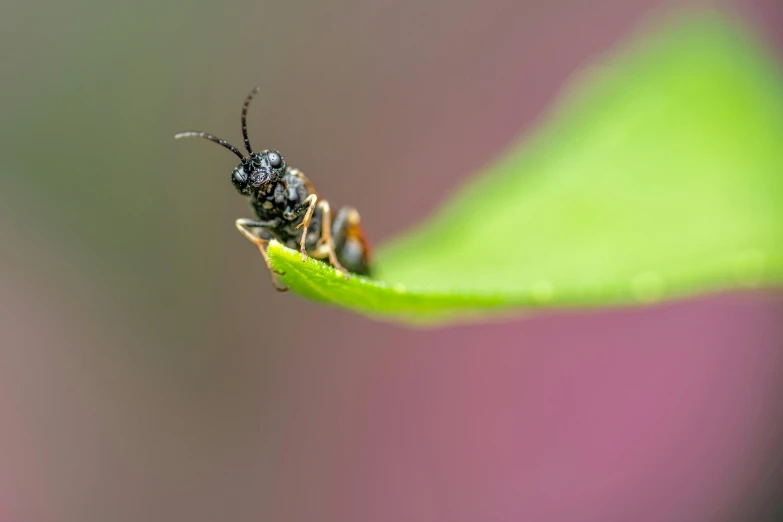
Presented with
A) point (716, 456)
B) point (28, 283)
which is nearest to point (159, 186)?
point (28, 283)

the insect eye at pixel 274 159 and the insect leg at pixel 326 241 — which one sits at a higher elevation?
the insect eye at pixel 274 159

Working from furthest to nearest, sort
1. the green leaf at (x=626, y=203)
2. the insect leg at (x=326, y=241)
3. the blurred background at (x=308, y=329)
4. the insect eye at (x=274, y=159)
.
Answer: the blurred background at (x=308, y=329)
the insect eye at (x=274, y=159)
the insect leg at (x=326, y=241)
the green leaf at (x=626, y=203)

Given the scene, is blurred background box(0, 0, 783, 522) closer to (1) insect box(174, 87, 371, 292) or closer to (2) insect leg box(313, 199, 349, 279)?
(1) insect box(174, 87, 371, 292)

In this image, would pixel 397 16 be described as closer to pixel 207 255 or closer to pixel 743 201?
pixel 207 255

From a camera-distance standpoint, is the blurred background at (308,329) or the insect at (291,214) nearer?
the insect at (291,214)

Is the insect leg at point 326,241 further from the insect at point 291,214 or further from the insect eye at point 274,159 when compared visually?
the insect eye at point 274,159

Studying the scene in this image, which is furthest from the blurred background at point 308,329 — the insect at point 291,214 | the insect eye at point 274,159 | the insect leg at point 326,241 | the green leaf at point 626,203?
the insect eye at point 274,159

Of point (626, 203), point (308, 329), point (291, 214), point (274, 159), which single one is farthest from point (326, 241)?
point (308, 329)

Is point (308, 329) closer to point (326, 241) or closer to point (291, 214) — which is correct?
point (291, 214)
